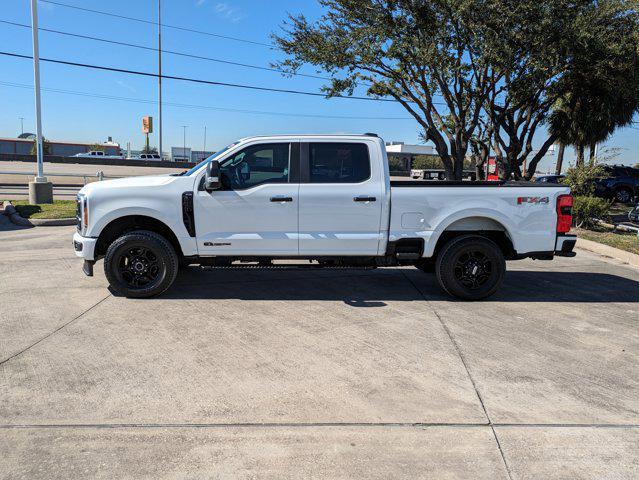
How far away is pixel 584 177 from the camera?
1353 cm

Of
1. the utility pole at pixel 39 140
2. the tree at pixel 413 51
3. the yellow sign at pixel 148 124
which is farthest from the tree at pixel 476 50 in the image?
the yellow sign at pixel 148 124

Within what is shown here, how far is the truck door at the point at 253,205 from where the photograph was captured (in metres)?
5.96

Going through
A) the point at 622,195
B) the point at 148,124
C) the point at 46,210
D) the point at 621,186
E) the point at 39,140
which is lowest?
the point at 46,210

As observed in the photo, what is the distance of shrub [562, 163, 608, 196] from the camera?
44.3 ft

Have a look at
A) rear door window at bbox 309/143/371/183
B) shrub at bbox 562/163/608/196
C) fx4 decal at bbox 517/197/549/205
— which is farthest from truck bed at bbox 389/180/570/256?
shrub at bbox 562/163/608/196

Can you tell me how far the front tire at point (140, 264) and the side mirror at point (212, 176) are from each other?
881 millimetres

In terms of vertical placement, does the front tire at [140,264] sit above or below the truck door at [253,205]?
below

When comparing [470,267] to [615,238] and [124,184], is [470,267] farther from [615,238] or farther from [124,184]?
[615,238]

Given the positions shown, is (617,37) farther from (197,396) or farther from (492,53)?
(197,396)

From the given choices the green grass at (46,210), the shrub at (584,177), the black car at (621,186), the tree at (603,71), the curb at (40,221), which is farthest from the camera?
the black car at (621,186)

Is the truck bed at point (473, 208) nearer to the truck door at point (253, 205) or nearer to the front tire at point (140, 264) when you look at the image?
the truck door at point (253, 205)

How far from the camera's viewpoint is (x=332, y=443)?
313cm

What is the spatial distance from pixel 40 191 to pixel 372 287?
1190cm

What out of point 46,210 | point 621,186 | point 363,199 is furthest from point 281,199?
point 621,186
